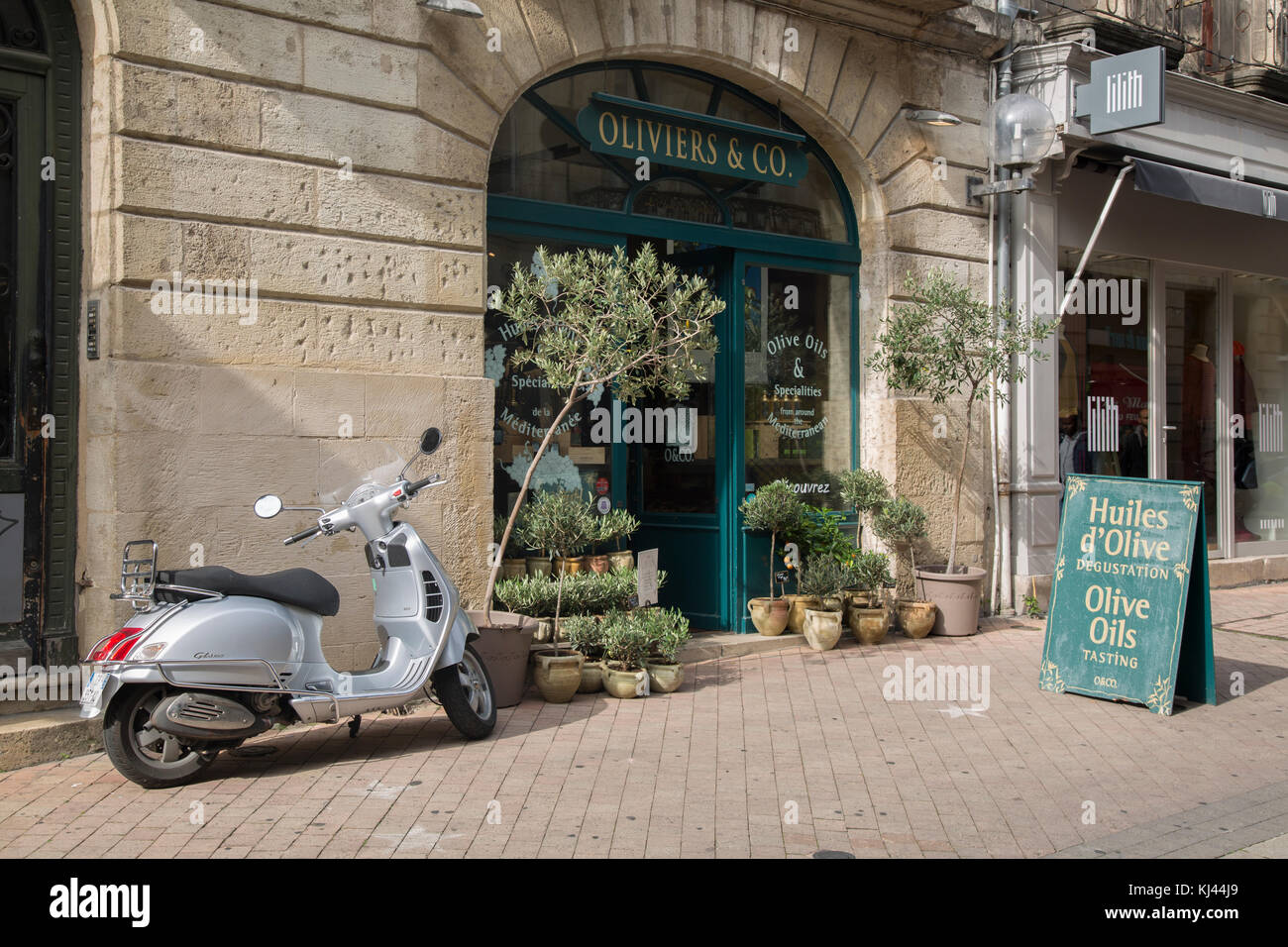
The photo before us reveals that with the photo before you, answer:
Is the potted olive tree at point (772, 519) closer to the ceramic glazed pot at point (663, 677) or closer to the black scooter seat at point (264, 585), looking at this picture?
the ceramic glazed pot at point (663, 677)

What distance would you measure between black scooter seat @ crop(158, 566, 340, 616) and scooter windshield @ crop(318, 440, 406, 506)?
3.65 ft

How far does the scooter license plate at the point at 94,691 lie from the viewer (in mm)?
5133

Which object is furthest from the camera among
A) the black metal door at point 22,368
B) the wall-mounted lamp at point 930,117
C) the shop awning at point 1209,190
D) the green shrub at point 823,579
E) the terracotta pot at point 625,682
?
the shop awning at point 1209,190

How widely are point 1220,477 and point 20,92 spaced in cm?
1241

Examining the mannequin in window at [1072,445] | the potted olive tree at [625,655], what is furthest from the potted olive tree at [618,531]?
the mannequin in window at [1072,445]

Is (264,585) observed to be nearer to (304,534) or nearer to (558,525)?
(304,534)

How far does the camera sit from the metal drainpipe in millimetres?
10594

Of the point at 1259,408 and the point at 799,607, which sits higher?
the point at 1259,408

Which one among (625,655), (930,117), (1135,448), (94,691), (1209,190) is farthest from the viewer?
(1135,448)

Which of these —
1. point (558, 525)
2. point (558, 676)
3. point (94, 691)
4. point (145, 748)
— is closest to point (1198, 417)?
point (558, 525)

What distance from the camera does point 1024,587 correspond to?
10617mm

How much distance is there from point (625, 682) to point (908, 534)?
3353mm

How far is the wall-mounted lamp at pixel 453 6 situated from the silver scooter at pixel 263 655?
115 inches

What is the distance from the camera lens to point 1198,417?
13344 mm
